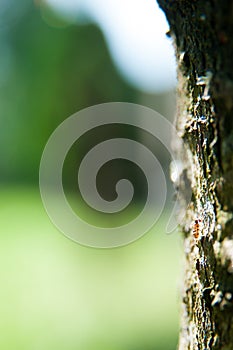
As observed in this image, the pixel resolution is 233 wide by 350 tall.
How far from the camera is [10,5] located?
10453mm

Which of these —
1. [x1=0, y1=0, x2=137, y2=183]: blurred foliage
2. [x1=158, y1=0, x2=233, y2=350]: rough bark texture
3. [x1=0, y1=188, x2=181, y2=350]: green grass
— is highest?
[x1=0, y1=0, x2=137, y2=183]: blurred foliage

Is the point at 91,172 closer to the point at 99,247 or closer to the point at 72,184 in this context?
the point at 72,184

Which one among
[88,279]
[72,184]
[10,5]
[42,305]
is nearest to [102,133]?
[72,184]

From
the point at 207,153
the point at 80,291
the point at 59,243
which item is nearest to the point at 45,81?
the point at 59,243

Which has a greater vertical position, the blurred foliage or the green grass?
the blurred foliage

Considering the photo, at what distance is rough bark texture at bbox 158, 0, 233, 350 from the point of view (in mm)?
600

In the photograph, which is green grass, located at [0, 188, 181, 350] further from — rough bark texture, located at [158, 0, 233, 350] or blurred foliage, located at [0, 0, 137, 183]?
blurred foliage, located at [0, 0, 137, 183]

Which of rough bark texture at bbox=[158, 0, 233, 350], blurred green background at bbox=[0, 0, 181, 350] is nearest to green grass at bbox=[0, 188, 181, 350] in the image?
blurred green background at bbox=[0, 0, 181, 350]

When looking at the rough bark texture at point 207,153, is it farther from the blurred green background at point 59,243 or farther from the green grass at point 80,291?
the green grass at point 80,291

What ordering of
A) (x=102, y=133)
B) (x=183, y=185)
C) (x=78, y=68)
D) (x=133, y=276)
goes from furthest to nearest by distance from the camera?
1. (x=78, y=68)
2. (x=102, y=133)
3. (x=133, y=276)
4. (x=183, y=185)

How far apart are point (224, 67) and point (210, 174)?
16cm

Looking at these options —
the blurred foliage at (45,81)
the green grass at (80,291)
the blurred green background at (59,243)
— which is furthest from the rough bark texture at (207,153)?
the blurred foliage at (45,81)

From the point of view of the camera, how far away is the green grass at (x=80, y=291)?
3.21 metres

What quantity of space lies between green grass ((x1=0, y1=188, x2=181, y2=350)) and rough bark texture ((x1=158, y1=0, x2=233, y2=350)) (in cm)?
230
